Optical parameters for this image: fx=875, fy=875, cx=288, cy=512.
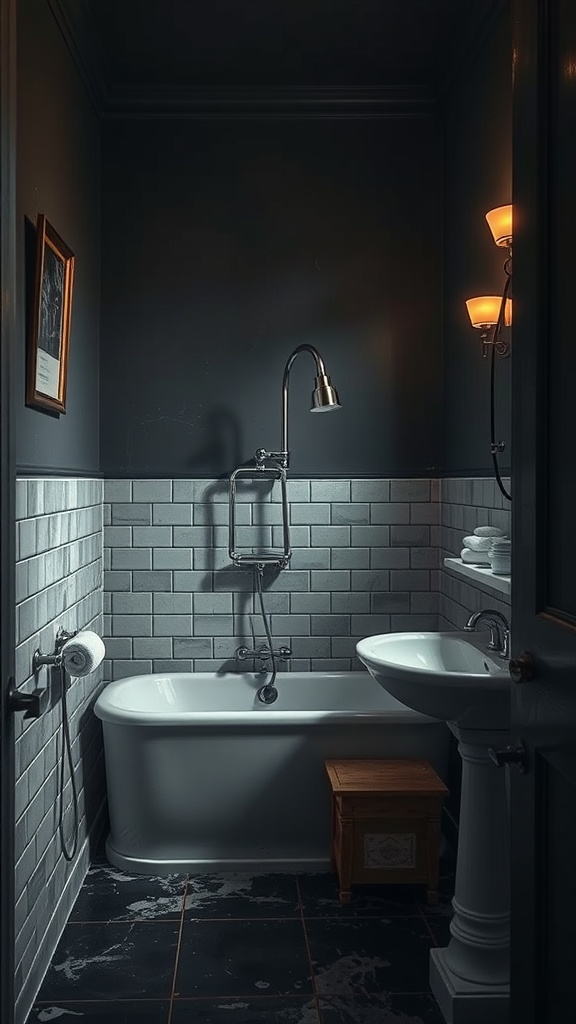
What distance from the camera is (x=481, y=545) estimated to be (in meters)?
2.82

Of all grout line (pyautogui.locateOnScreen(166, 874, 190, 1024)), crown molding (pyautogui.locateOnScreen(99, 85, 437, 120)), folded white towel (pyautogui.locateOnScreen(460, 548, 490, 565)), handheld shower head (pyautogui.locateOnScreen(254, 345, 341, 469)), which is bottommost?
grout line (pyautogui.locateOnScreen(166, 874, 190, 1024))

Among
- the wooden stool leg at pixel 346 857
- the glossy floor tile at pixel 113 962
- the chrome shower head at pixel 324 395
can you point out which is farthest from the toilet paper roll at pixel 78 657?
the chrome shower head at pixel 324 395

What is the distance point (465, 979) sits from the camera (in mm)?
2404

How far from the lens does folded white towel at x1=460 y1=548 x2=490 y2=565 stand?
9.27 ft

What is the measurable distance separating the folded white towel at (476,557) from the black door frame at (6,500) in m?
1.67

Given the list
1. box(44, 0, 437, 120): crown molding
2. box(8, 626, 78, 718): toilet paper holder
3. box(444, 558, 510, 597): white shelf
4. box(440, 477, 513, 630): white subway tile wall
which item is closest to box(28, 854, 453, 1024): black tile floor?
box(8, 626, 78, 718): toilet paper holder

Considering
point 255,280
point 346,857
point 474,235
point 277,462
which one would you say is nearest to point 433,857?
point 346,857

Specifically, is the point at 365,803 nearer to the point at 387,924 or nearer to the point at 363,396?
the point at 387,924

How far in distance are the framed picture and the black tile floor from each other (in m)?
1.73

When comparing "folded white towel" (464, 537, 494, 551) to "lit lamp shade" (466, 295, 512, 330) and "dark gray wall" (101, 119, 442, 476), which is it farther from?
"dark gray wall" (101, 119, 442, 476)

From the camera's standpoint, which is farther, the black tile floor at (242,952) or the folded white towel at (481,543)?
the folded white towel at (481,543)

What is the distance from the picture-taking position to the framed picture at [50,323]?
8.62ft

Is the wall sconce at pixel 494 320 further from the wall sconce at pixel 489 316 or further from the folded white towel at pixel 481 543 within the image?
the folded white towel at pixel 481 543

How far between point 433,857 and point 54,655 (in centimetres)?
152
